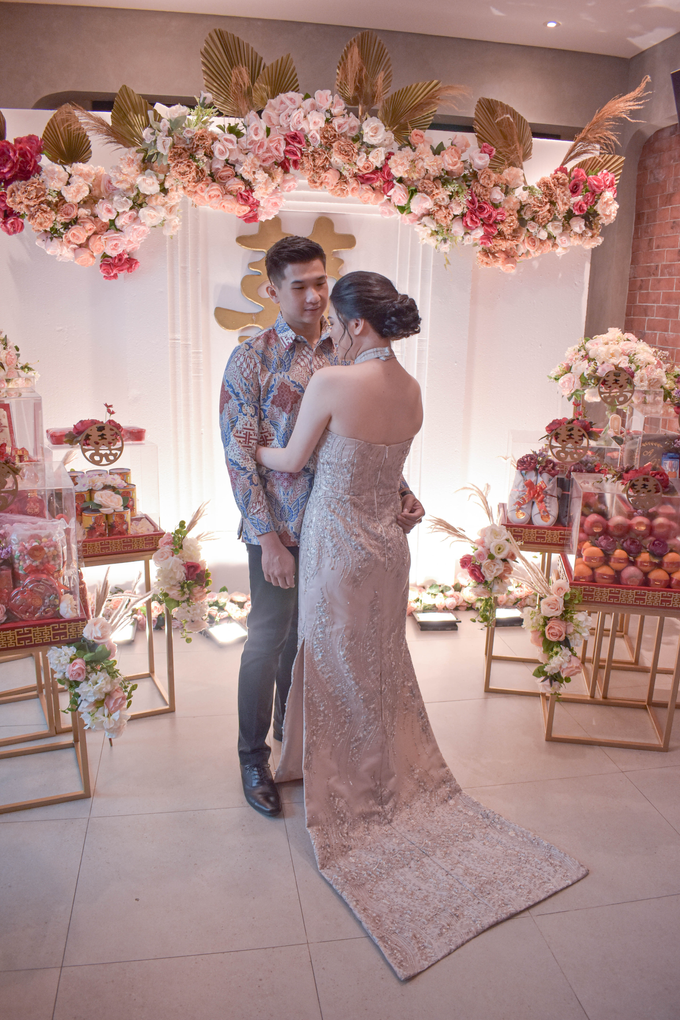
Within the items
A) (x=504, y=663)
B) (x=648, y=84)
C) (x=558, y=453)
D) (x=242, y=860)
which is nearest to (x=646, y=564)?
(x=558, y=453)

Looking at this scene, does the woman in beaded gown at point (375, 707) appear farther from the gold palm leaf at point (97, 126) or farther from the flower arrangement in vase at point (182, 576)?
the gold palm leaf at point (97, 126)

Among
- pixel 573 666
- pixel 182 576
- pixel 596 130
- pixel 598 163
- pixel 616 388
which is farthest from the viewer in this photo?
pixel 598 163

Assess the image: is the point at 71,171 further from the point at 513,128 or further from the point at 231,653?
the point at 231,653

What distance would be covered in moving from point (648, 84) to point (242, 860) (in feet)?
17.1

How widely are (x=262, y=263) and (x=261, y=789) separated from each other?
3.02 meters

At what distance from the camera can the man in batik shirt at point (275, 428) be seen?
2.67 m

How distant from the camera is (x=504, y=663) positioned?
14.2 feet

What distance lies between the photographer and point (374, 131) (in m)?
3.83

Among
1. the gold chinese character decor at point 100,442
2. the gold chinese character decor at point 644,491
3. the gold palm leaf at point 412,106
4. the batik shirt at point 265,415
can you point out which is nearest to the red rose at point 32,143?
the gold chinese character decor at point 100,442

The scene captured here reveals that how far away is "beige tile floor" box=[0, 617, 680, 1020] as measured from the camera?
2.13 m

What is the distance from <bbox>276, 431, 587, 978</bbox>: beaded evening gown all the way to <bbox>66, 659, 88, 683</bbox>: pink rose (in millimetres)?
768

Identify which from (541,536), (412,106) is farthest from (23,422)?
(541,536)

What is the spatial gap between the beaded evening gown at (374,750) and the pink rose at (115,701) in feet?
2.07

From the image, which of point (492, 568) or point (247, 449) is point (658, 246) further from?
point (247, 449)
